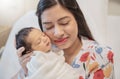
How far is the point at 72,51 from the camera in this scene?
1.20 meters

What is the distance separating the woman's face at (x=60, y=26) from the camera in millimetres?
1072

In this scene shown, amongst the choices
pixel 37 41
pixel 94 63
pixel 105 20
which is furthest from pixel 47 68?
pixel 105 20

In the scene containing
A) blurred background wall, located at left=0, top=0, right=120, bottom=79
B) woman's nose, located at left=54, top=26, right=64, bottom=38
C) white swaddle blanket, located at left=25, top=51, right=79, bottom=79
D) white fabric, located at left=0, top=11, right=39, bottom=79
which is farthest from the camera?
white fabric, located at left=0, top=11, right=39, bottom=79

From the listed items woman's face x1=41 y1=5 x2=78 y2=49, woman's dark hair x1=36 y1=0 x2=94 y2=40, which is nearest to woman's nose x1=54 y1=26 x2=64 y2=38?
woman's face x1=41 y1=5 x2=78 y2=49

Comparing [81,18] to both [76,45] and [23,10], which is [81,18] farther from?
[23,10]

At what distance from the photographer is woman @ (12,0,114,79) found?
3.52 feet

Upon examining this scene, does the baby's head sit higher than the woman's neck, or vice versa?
the baby's head

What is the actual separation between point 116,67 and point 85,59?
0.34 m

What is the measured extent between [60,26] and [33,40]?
0.15 metres

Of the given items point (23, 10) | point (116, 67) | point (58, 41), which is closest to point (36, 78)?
point (58, 41)

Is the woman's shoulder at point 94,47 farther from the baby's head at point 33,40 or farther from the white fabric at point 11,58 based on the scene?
the white fabric at point 11,58

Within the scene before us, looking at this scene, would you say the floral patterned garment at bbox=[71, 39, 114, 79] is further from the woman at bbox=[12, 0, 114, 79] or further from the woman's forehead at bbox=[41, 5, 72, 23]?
the woman's forehead at bbox=[41, 5, 72, 23]

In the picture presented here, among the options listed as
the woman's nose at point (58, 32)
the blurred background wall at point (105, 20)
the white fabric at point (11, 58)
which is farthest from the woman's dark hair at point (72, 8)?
the white fabric at point (11, 58)

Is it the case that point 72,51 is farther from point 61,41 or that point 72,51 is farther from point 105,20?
point 105,20
